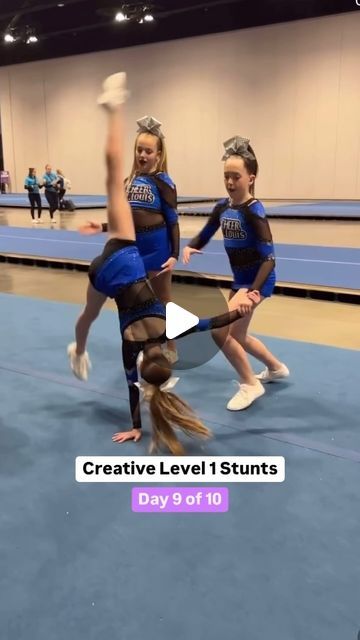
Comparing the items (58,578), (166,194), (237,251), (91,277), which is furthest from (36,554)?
(166,194)

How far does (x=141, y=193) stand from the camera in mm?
3234

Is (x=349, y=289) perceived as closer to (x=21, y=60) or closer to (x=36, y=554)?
(x=36, y=554)

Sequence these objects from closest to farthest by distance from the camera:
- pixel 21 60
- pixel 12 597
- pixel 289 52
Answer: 1. pixel 12 597
2. pixel 289 52
3. pixel 21 60

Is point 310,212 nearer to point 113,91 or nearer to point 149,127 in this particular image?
point 149,127

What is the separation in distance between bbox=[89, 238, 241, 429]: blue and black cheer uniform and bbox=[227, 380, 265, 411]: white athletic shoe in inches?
32.5

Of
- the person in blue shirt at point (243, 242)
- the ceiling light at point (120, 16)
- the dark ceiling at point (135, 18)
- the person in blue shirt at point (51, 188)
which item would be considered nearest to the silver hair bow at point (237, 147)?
the person in blue shirt at point (243, 242)

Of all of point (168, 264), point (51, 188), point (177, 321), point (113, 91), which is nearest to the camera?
point (113, 91)

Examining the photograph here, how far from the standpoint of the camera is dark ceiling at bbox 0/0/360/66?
16.0 meters

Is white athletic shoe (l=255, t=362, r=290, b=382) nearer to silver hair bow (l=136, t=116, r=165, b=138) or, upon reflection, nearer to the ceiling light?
silver hair bow (l=136, t=116, r=165, b=138)

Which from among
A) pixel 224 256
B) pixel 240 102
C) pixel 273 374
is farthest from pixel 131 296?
pixel 240 102

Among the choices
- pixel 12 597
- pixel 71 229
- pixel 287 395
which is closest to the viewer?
pixel 12 597

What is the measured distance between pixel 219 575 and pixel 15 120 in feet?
78.7

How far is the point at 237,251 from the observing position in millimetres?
2982

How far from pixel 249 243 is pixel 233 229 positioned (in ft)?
0.36
